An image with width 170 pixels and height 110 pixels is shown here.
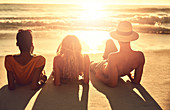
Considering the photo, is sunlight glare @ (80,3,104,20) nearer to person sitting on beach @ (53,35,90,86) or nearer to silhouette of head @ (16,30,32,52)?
person sitting on beach @ (53,35,90,86)

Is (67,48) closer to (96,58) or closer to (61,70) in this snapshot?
(61,70)

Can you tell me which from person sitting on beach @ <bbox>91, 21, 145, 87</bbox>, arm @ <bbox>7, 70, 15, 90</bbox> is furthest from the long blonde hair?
arm @ <bbox>7, 70, 15, 90</bbox>

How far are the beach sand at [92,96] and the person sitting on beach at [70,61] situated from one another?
0.29 m

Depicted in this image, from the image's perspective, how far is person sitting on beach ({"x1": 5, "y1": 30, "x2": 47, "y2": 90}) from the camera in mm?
3461

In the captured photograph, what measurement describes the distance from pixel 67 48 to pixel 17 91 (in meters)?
1.32

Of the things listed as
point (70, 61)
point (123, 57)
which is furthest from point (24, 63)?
point (123, 57)

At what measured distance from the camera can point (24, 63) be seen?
3.59m

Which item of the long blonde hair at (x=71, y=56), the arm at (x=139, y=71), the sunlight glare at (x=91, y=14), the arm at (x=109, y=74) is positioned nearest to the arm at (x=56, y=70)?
the long blonde hair at (x=71, y=56)

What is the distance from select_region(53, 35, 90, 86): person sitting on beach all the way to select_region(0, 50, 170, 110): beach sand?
0.94 feet

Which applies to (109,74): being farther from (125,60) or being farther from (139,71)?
(139,71)

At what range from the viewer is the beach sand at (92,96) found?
328 centimetres

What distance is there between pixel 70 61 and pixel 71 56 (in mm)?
103

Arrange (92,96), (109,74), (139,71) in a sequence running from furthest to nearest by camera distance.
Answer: (139,71), (109,74), (92,96)

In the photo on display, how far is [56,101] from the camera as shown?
342 cm
